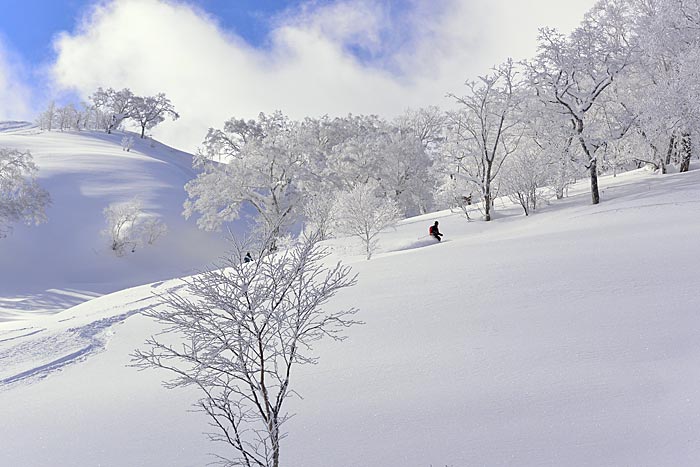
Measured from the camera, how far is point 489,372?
6273 millimetres

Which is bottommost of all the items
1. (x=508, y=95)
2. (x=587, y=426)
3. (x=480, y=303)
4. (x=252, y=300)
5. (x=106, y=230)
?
(x=587, y=426)

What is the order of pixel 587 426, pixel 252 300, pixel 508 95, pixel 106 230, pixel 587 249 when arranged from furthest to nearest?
1. pixel 106 230
2. pixel 508 95
3. pixel 587 249
4. pixel 587 426
5. pixel 252 300

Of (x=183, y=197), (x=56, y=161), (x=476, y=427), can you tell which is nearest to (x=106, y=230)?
(x=183, y=197)

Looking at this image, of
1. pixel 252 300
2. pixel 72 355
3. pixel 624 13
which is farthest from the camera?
pixel 624 13

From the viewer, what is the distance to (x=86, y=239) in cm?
3597

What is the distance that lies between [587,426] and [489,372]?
4.52ft

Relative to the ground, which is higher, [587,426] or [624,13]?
[624,13]

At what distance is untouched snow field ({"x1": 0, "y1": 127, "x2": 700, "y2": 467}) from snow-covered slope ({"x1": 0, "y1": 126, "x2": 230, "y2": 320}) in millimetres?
15175

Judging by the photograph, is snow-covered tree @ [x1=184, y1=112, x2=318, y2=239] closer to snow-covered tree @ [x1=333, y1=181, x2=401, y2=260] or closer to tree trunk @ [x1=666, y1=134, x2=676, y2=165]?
snow-covered tree @ [x1=333, y1=181, x2=401, y2=260]

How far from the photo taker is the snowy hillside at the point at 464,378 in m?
5.09

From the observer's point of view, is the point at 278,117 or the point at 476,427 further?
the point at 278,117

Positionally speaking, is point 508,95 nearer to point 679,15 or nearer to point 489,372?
point 679,15

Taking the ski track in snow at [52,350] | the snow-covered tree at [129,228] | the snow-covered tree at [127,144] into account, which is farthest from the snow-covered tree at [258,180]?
the snow-covered tree at [127,144]

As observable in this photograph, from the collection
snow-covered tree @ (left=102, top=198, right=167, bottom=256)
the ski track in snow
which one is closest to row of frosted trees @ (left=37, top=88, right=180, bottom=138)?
snow-covered tree @ (left=102, top=198, right=167, bottom=256)
